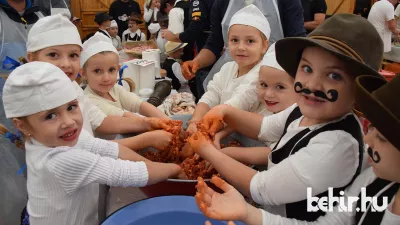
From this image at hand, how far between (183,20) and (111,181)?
3.14 metres

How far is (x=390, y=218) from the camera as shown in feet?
2.17

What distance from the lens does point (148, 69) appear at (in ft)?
7.02

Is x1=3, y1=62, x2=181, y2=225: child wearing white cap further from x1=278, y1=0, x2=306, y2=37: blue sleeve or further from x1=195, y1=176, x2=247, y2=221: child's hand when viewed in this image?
x1=278, y1=0, x2=306, y2=37: blue sleeve

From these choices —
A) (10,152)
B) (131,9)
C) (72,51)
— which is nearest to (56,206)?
(72,51)

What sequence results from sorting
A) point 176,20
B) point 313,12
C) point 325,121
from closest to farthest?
point 325,121 → point 313,12 → point 176,20

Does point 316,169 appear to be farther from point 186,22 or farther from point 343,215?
point 186,22

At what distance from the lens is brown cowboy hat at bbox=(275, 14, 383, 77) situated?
0.74 m

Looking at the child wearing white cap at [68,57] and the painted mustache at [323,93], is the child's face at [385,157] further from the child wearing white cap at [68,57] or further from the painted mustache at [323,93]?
the child wearing white cap at [68,57]

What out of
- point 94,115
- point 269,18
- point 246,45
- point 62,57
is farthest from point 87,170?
point 269,18

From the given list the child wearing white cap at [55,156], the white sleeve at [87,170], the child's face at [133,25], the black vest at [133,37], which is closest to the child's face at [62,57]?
the child wearing white cap at [55,156]

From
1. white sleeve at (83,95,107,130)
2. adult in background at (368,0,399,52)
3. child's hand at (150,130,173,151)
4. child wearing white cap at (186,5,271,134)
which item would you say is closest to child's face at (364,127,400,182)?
child's hand at (150,130,173,151)

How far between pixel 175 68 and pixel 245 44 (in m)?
1.58

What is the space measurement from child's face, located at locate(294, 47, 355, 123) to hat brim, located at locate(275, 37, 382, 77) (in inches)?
0.9

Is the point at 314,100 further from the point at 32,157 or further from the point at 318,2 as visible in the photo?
the point at 318,2
